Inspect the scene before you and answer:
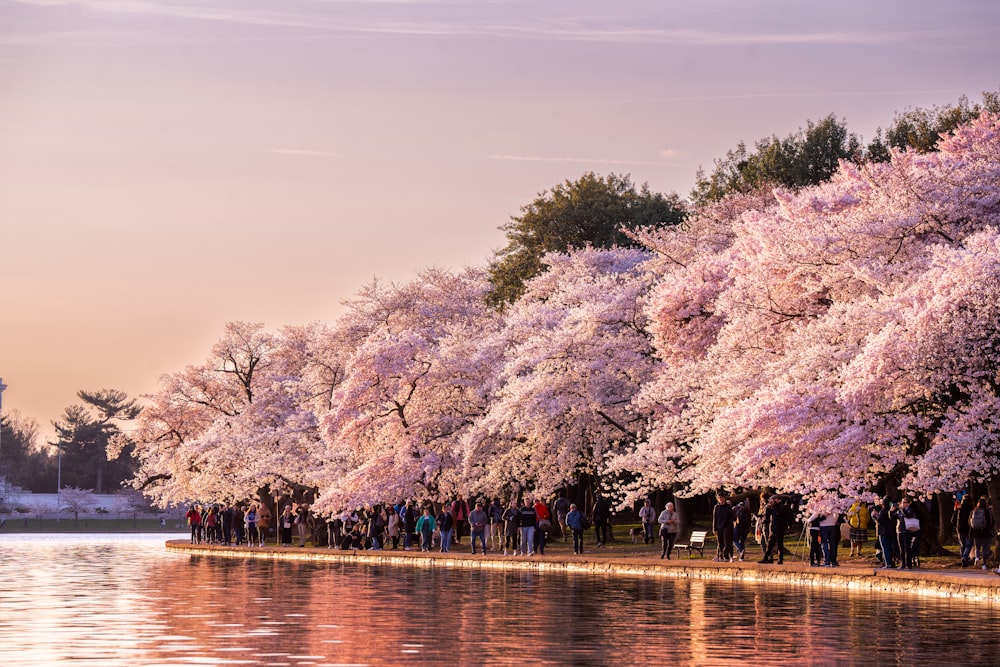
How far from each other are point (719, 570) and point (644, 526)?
15090mm

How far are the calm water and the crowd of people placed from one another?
461cm

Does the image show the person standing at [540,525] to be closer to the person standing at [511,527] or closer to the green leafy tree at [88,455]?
the person standing at [511,527]

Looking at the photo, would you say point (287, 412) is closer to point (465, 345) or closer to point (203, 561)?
point (465, 345)

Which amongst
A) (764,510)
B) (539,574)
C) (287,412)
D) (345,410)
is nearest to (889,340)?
(764,510)

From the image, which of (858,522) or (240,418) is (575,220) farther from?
(858,522)

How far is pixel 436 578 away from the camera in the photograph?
36719mm

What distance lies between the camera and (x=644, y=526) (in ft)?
173

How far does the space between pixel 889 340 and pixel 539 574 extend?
10.6m

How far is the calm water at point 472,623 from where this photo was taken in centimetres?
1755

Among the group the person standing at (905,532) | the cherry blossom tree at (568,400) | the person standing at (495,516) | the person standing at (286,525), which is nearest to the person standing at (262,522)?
the person standing at (286,525)

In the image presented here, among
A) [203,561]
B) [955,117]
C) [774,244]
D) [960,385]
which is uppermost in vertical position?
[955,117]

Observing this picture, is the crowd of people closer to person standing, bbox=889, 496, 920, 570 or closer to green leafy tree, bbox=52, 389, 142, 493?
person standing, bbox=889, 496, 920, 570

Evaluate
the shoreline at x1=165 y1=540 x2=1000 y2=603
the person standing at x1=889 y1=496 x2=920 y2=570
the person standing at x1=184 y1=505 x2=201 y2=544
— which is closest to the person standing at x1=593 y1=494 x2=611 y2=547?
the shoreline at x1=165 y1=540 x2=1000 y2=603

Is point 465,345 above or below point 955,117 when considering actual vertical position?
below
